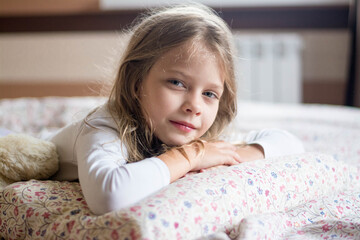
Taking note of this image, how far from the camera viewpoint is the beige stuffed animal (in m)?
0.99

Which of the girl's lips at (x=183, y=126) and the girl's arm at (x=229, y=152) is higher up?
the girl's lips at (x=183, y=126)

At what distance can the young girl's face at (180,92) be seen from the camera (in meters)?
0.96

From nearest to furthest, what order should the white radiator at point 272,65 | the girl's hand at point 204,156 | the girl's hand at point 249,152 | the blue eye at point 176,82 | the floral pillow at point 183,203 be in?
the floral pillow at point 183,203 < the girl's hand at point 204,156 < the blue eye at point 176,82 < the girl's hand at point 249,152 < the white radiator at point 272,65

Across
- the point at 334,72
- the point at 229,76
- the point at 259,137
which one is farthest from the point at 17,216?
the point at 334,72

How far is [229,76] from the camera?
1101 mm

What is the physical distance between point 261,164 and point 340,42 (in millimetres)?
2401

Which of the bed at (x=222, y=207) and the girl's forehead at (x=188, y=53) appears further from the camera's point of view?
the girl's forehead at (x=188, y=53)

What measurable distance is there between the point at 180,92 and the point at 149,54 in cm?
12

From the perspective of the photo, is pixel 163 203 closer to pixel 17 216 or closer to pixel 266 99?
pixel 17 216

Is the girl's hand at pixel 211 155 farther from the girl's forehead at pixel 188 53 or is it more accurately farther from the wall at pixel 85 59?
the wall at pixel 85 59

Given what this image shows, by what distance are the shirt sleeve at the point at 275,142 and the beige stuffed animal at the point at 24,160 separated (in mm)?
522

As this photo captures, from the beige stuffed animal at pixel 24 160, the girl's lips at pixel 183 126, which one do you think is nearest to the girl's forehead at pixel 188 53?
the girl's lips at pixel 183 126

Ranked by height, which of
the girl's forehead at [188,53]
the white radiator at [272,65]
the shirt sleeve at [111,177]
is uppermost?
the girl's forehead at [188,53]

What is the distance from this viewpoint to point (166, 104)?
3.15ft
